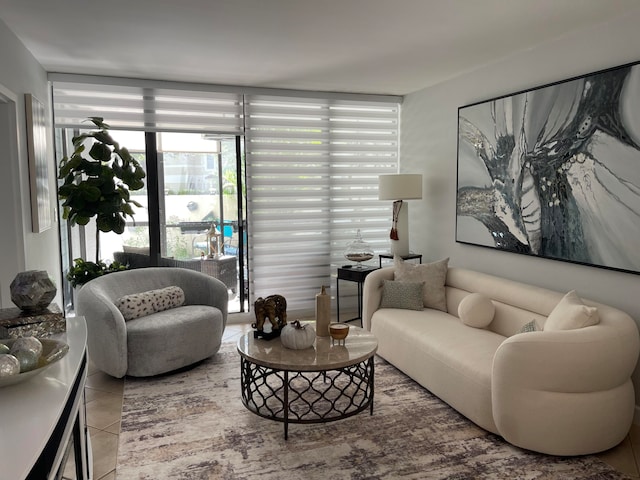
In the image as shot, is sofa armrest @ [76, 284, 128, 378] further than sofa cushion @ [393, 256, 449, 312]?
No

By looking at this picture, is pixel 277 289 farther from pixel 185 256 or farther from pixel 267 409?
pixel 267 409

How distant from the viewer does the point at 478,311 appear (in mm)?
3611

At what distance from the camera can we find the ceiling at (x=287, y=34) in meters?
2.84

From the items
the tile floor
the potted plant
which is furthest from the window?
the tile floor

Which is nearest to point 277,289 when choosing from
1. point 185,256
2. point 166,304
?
point 185,256

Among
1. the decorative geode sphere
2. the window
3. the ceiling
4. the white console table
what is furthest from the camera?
the window

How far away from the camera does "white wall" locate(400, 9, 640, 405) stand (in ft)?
10.2

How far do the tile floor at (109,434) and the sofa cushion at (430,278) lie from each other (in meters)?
1.61

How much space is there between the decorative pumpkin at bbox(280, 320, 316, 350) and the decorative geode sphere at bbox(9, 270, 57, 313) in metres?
1.37

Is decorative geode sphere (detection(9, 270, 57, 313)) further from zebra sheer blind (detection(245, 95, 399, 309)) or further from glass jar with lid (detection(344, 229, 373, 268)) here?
glass jar with lid (detection(344, 229, 373, 268))

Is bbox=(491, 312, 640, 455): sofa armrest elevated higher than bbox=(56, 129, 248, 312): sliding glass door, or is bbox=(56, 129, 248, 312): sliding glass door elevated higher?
bbox=(56, 129, 248, 312): sliding glass door

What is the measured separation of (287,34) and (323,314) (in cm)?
189

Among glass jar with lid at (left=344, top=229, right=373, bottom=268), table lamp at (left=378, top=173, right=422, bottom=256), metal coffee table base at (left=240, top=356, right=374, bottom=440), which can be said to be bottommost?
metal coffee table base at (left=240, top=356, right=374, bottom=440)

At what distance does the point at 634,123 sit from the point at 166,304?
3559mm
